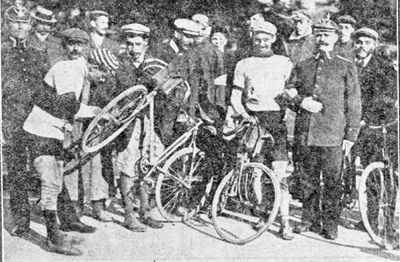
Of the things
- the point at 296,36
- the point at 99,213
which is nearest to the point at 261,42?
the point at 296,36

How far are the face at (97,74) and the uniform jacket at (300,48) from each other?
6.02 feet

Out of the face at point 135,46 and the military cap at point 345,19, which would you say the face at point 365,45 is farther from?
the face at point 135,46

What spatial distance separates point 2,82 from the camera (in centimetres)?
682

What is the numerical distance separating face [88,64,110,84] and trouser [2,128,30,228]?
2.76 ft

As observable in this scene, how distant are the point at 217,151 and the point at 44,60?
74.8 inches

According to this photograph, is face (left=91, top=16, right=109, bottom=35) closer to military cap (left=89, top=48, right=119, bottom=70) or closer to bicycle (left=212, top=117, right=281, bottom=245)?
military cap (left=89, top=48, right=119, bottom=70)

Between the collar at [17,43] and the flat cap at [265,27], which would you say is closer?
the collar at [17,43]

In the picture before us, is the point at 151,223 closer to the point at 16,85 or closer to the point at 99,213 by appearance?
the point at 99,213

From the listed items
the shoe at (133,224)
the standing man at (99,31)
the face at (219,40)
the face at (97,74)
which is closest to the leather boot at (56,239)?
the shoe at (133,224)

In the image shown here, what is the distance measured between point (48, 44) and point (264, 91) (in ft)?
7.12

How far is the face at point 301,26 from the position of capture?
7.23m

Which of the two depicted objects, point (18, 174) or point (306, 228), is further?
point (306, 228)

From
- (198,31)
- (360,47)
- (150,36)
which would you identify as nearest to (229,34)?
(198,31)

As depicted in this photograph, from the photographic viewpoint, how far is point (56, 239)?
671cm
